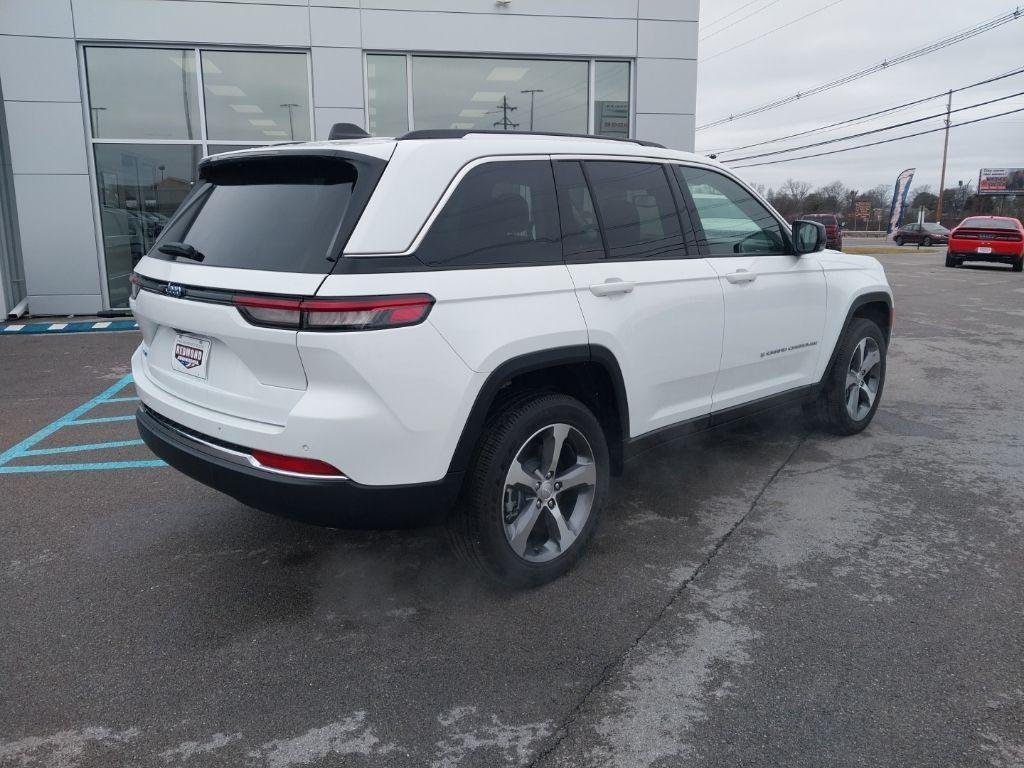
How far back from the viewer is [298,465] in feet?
9.09

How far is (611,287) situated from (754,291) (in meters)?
1.23

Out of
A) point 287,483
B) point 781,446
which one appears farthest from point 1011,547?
point 287,483

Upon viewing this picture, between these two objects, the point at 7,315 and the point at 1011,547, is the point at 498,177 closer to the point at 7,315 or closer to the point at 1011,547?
the point at 1011,547

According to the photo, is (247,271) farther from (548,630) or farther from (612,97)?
(612,97)

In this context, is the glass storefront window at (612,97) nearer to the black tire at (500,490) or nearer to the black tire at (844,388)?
the black tire at (844,388)

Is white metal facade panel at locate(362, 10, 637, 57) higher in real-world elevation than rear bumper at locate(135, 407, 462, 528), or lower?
higher

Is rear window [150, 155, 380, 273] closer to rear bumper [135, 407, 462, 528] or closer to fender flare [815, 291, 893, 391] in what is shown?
rear bumper [135, 407, 462, 528]

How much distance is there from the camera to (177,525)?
4.05 metres

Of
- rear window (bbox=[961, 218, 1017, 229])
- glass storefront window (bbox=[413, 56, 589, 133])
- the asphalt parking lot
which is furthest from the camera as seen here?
rear window (bbox=[961, 218, 1017, 229])

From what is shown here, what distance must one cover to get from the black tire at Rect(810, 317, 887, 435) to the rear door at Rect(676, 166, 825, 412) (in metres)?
0.41

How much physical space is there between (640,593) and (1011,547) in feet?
6.14

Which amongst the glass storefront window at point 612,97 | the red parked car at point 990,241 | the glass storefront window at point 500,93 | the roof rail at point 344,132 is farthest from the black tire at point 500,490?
the red parked car at point 990,241

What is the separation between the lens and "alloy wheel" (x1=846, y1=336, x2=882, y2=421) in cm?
536

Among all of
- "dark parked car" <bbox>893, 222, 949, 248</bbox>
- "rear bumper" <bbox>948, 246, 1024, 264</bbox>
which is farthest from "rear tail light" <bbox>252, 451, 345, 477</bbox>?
"dark parked car" <bbox>893, 222, 949, 248</bbox>
